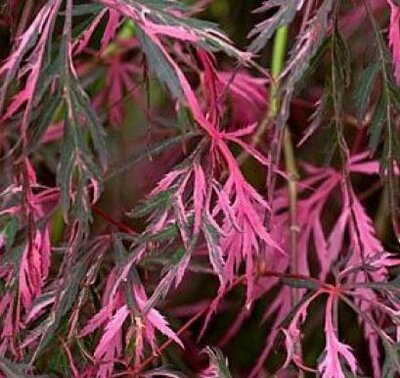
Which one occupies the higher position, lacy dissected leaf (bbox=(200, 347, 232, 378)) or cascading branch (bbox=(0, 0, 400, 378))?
cascading branch (bbox=(0, 0, 400, 378))

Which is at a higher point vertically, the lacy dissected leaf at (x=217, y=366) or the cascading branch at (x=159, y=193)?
the cascading branch at (x=159, y=193)

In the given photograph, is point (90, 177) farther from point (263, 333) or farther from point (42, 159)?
point (263, 333)

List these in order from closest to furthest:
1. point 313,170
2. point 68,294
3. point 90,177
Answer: point 90,177 < point 68,294 < point 313,170

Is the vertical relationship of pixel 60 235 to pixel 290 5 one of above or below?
below

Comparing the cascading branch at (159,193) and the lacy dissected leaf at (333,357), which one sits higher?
the cascading branch at (159,193)

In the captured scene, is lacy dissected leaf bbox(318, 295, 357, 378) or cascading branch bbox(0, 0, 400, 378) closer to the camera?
cascading branch bbox(0, 0, 400, 378)

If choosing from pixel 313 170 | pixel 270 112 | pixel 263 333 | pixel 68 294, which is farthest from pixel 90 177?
pixel 263 333

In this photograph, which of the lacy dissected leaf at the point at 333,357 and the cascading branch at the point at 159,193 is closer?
the cascading branch at the point at 159,193

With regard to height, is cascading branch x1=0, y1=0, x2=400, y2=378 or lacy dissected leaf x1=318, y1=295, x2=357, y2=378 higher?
cascading branch x1=0, y1=0, x2=400, y2=378

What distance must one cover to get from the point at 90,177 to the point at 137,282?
0.13 m

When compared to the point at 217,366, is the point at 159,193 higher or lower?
higher

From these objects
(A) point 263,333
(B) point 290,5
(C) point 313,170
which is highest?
(B) point 290,5

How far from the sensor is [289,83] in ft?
1.91

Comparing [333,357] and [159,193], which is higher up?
[159,193]
